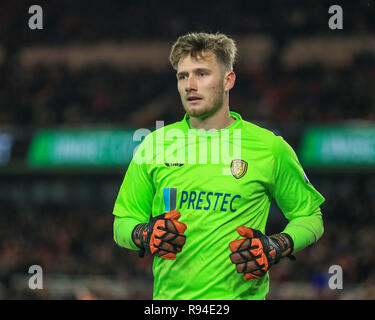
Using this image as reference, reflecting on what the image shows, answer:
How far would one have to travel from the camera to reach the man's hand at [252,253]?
4070 mm

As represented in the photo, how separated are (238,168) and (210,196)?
268 millimetres

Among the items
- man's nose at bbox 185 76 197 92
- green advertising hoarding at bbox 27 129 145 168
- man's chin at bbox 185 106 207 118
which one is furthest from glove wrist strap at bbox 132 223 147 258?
green advertising hoarding at bbox 27 129 145 168

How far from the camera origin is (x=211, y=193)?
435 cm

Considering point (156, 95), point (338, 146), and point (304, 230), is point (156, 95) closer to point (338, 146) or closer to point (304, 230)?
point (338, 146)

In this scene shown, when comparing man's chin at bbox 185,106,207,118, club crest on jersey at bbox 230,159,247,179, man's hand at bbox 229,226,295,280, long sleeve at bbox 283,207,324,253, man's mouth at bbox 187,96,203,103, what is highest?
man's mouth at bbox 187,96,203,103

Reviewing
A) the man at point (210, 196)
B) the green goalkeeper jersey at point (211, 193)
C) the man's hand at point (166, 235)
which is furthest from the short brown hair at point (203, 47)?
the man's hand at point (166, 235)

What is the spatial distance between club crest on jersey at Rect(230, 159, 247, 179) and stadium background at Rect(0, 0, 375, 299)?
9.46 metres

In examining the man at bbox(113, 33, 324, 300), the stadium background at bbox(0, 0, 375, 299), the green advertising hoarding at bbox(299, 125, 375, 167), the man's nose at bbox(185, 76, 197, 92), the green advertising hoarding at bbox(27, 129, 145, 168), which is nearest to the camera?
the man at bbox(113, 33, 324, 300)

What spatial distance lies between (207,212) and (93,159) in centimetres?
1441

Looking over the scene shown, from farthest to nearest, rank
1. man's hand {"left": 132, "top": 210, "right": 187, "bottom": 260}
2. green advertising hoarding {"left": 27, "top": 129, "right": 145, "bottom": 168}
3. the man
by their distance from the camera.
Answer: green advertising hoarding {"left": 27, "top": 129, "right": 145, "bottom": 168} < the man < man's hand {"left": 132, "top": 210, "right": 187, "bottom": 260}

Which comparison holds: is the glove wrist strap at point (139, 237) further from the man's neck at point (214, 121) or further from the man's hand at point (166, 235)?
the man's neck at point (214, 121)

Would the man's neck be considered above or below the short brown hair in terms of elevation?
below

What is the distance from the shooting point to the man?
420cm

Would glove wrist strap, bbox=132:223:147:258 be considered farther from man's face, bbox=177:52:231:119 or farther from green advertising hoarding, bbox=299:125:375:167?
green advertising hoarding, bbox=299:125:375:167
